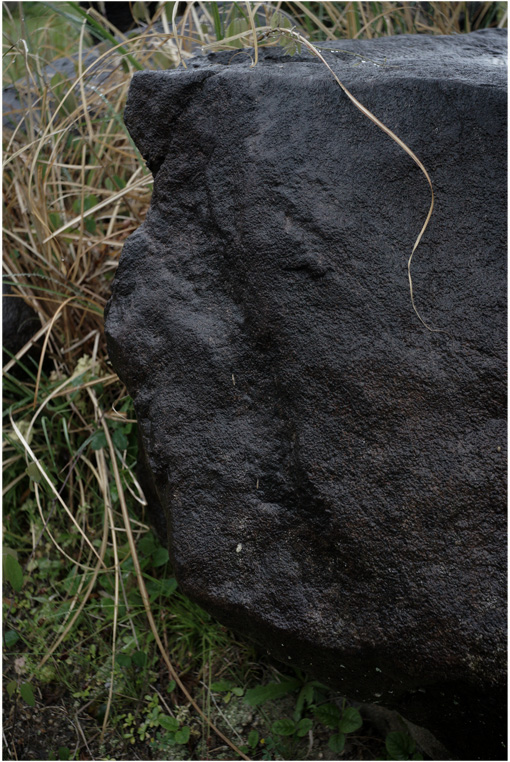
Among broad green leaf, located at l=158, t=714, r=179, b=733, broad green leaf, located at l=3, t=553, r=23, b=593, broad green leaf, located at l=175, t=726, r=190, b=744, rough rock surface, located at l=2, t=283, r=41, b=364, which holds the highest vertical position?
rough rock surface, located at l=2, t=283, r=41, b=364

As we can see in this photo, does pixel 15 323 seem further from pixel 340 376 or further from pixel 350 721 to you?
pixel 350 721

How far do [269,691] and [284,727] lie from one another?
0.09 meters

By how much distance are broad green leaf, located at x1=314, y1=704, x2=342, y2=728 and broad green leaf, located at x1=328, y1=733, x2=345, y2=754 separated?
0.9 inches

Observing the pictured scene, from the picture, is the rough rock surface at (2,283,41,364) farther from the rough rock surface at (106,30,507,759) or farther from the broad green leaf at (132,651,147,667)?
the broad green leaf at (132,651,147,667)

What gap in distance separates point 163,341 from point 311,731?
1004 millimetres

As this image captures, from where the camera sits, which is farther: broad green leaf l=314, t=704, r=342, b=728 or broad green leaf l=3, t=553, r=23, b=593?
broad green leaf l=3, t=553, r=23, b=593

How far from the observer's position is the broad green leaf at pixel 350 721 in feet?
5.12

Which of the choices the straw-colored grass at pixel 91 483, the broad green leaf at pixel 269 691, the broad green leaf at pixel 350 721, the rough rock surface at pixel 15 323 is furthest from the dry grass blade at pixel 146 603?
the rough rock surface at pixel 15 323

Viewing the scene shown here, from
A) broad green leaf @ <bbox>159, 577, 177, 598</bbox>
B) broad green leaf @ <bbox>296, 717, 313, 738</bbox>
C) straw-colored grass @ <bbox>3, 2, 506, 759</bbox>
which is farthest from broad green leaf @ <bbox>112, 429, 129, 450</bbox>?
broad green leaf @ <bbox>296, 717, 313, 738</bbox>

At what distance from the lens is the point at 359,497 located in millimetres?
1231

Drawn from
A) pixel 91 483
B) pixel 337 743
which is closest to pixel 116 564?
pixel 91 483

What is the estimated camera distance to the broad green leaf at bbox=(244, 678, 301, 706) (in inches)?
64.0

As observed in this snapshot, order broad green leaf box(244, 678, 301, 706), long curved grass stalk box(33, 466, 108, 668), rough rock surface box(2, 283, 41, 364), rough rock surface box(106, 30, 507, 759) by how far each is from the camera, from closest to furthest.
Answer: rough rock surface box(106, 30, 507, 759) → broad green leaf box(244, 678, 301, 706) → long curved grass stalk box(33, 466, 108, 668) → rough rock surface box(2, 283, 41, 364)

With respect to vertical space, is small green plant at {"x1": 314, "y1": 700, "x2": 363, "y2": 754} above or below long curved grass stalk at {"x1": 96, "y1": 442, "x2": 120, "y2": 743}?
→ below
